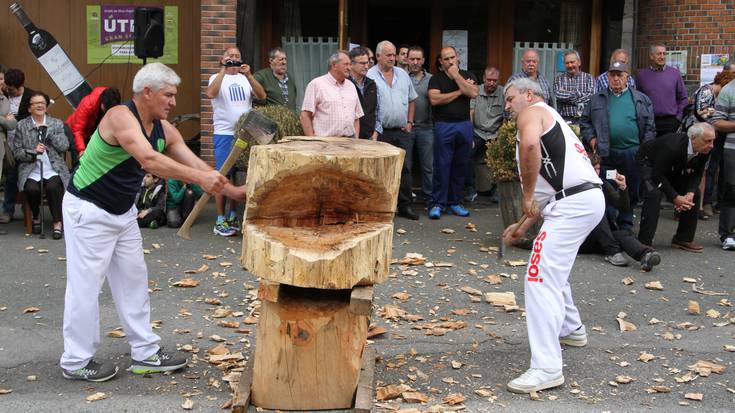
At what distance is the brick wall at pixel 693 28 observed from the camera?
42.0 feet

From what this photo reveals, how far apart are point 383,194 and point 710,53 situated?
887 cm

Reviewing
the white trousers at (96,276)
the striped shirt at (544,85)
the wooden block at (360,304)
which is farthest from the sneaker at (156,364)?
the striped shirt at (544,85)

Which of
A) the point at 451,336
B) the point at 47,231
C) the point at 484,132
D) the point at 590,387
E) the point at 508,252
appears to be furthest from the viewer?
the point at 484,132

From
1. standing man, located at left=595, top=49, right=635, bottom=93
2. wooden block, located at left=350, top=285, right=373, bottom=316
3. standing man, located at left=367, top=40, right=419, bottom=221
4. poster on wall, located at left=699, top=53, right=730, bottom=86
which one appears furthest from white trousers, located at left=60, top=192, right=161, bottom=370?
poster on wall, located at left=699, top=53, right=730, bottom=86

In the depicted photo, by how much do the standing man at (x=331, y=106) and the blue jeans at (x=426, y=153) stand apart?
1.76 metres

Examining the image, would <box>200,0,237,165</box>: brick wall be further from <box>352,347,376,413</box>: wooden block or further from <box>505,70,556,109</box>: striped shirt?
<box>352,347,376,413</box>: wooden block

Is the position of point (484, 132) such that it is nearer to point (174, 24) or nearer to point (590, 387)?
point (174, 24)

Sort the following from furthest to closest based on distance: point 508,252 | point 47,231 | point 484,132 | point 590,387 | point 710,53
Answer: point 710,53
point 484,132
point 47,231
point 508,252
point 590,387

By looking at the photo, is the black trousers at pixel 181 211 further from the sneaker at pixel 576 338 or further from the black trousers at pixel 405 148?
the sneaker at pixel 576 338

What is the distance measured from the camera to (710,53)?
1289cm

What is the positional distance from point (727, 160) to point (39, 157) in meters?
7.29

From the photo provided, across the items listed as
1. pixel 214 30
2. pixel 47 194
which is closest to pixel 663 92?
pixel 214 30

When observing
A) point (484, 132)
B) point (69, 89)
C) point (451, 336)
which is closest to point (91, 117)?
point (69, 89)

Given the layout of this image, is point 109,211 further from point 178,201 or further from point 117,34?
point 117,34
